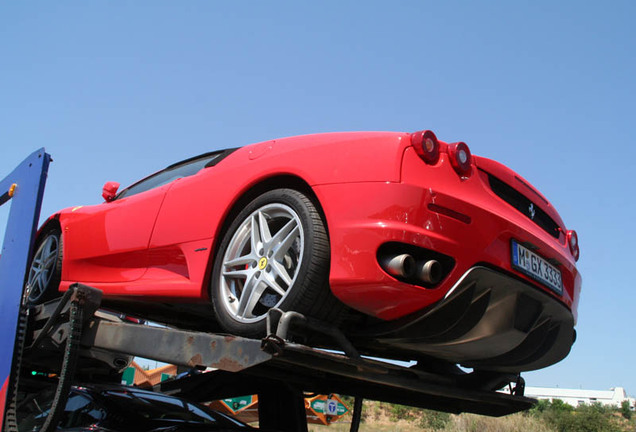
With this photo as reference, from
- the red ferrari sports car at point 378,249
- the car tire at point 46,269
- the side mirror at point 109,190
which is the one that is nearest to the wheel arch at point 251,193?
the red ferrari sports car at point 378,249

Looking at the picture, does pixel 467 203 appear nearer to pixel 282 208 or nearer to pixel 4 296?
pixel 282 208

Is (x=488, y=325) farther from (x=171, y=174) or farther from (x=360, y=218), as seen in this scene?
(x=171, y=174)

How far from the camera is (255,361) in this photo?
2211 millimetres

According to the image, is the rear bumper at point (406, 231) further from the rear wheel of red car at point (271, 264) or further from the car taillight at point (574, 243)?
the car taillight at point (574, 243)

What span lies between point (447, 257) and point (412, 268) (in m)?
0.20

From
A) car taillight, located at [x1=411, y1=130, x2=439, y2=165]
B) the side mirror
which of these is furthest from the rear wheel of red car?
the side mirror

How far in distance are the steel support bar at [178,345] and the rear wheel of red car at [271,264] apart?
0.67 ft

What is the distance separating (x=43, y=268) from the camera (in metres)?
4.61

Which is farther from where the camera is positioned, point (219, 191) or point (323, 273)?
point (219, 191)

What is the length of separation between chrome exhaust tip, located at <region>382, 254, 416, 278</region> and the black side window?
1681 millimetres

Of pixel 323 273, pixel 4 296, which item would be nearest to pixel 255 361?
pixel 323 273

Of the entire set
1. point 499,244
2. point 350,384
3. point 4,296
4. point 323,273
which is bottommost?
point 350,384

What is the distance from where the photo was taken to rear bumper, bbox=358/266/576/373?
8.14 feet

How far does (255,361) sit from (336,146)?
42.8 inches
